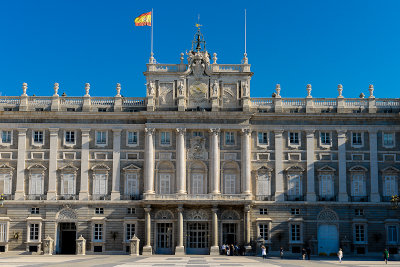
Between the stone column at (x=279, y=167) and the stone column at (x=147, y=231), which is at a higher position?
the stone column at (x=279, y=167)

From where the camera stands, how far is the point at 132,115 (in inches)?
2324

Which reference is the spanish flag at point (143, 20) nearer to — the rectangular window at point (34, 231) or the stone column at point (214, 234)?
the stone column at point (214, 234)

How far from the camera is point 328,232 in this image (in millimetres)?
57844

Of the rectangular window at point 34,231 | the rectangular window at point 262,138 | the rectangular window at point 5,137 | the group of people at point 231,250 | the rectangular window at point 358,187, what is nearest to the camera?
the group of people at point 231,250

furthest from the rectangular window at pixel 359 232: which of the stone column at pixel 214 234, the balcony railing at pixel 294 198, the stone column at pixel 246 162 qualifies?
the stone column at pixel 214 234

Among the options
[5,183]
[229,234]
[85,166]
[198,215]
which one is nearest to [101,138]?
[85,166]

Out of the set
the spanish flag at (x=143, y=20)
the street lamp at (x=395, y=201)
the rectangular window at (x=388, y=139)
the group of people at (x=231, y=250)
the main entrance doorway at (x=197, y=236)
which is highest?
the spanish flag at (x=143, y=20)

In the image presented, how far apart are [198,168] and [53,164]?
14.4m

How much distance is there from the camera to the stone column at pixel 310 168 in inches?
2296

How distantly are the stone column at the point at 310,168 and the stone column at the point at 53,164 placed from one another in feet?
82.3

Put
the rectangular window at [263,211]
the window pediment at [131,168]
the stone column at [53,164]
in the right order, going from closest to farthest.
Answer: the stone column at [53,164] < the rectangular window at [263,211] < the window pediment at [131,168]

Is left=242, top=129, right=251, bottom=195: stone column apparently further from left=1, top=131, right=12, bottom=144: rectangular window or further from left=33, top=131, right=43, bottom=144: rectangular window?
left=1, top=131, right=12, bottom=144: rectangular window

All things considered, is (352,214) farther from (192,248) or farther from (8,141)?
(8,141)

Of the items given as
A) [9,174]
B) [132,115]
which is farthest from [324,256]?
[9,174]
